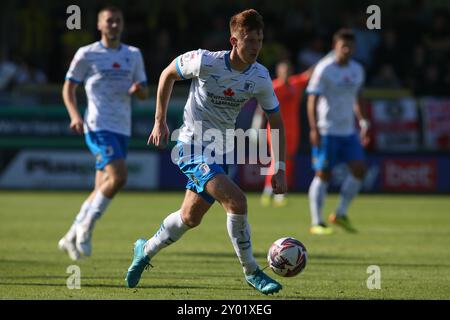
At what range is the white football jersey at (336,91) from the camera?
45.3 feet

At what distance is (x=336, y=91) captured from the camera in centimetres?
1397

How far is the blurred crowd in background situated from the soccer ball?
15303 millimetres

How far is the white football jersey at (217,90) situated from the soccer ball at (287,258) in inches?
36.3

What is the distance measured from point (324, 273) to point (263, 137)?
→ 28.8ft

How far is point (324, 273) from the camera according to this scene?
369 inches

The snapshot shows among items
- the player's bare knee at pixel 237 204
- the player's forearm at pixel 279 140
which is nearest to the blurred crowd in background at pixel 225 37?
the player's forearm at pixel 279 140

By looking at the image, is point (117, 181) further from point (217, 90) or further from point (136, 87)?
point (217, 90)

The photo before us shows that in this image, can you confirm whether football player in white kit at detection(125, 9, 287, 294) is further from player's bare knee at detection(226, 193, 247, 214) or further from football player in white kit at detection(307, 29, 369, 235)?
football player in white kit at detection(307, 29, 369, 235)

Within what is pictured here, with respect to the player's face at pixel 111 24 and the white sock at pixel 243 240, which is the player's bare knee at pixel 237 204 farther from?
the player's face at pixel 111 24

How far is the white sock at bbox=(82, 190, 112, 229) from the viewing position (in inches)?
414

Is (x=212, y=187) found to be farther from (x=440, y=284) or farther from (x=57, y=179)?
(x=57, y=179)

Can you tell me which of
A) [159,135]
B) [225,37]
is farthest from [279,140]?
[225,37]

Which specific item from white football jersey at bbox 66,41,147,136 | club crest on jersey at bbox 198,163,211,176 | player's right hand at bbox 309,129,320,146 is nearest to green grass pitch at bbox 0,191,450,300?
club crest on jersey at bbox 198,163,211,176
